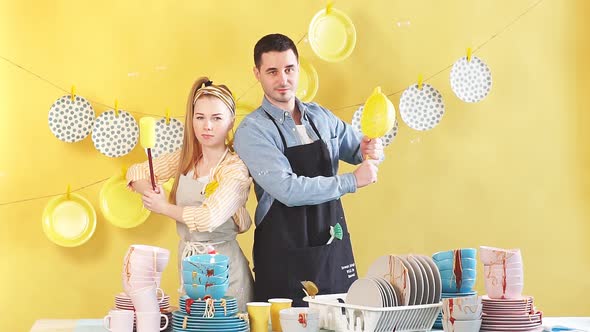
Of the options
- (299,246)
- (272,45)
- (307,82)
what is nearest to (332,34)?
(307,82)

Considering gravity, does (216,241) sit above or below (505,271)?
above

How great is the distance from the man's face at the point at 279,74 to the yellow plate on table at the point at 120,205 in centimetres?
99

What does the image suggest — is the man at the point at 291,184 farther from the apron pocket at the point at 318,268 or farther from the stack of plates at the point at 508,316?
the stack of plates at the point at 508,316

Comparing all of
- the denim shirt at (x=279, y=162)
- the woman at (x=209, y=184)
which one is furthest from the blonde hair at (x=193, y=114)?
the denim shirt at (x=279, y=162)

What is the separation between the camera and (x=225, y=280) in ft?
6.91

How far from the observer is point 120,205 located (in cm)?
369

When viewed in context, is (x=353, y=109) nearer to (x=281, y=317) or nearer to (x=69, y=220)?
(x=69, y=220)

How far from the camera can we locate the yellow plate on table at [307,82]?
12.5ft

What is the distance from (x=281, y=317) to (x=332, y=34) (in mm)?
1996

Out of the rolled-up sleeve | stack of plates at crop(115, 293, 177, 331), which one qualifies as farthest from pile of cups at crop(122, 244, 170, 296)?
the rolled-up sleeve

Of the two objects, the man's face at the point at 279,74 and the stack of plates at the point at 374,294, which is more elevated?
the man's face at the point at 279,74

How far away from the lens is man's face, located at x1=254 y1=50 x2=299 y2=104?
9.64 ft

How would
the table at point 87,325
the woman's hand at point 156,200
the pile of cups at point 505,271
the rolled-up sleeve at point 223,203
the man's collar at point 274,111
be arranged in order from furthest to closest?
the man's collar at point 274,111
the woman's hand at point 156,200
the rolled-up sleeve at point 223,203
the table at point 87,325
the pile of cups at point 505,271

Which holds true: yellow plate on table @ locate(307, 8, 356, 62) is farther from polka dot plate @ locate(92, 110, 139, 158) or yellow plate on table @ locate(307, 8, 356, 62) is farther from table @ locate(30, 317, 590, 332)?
table @ locate(30, 317, 590, 332)
